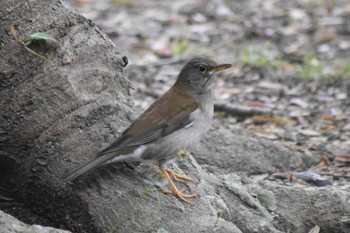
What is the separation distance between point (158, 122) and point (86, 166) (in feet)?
2.63

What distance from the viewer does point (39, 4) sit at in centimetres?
584

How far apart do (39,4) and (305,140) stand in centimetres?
386

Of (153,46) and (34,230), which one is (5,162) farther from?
(153,46)

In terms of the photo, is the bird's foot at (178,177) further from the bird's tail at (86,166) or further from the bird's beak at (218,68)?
the bird's beak at (218,68)

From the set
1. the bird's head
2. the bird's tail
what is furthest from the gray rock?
the bird's head

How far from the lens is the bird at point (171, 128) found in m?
5.39

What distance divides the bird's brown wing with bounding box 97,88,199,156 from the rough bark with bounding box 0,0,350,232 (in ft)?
0.62

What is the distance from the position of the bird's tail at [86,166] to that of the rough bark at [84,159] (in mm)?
142

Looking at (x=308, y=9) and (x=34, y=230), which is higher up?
(x=308, y=9)

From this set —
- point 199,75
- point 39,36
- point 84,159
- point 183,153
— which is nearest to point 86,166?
point 84,159

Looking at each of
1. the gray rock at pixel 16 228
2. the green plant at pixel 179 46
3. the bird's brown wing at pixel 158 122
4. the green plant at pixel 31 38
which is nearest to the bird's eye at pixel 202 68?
the bird's brown wing at pixel 158 122

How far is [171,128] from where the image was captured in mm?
5809

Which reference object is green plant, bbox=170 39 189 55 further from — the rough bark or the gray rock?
the gray rock

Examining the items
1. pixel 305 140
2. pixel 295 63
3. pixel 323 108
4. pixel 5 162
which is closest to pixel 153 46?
pixel 295 63
